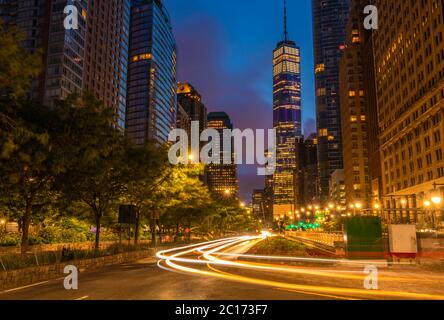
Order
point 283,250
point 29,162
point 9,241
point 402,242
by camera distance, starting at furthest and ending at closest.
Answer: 1. point 9,241
2. point 283,250
3. point 402,242
4. point 29,162

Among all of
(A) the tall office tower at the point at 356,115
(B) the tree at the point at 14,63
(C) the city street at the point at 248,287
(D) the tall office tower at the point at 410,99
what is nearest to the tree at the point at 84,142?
(B) the tree at the point at 14,63

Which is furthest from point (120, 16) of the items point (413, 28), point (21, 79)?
point (21, 79)

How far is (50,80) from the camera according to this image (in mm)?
119750

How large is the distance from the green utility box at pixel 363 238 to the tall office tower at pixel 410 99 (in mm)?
44293

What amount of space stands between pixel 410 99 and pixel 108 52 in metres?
107

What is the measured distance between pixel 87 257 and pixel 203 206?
36297 millimetres

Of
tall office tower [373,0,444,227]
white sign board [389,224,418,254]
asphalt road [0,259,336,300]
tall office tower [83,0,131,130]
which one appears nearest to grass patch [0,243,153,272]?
asphalt road [0,259,336,300]

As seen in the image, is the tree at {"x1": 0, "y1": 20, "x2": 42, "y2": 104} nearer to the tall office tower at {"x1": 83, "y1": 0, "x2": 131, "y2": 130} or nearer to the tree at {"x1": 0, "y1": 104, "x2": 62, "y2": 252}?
the tree at {"x1": 0, "y1": 104, "x2": 62, "y2": 252}

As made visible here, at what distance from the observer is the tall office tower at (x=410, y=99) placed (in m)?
84.9

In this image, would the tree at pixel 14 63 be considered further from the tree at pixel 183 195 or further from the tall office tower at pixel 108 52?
the tall office tower at pixel 108 52

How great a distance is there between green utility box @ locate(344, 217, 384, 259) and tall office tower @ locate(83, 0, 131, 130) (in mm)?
109653

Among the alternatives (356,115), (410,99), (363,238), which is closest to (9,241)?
(363,238)

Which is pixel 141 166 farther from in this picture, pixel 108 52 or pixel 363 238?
pixel 108 52

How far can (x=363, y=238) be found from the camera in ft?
96.9
